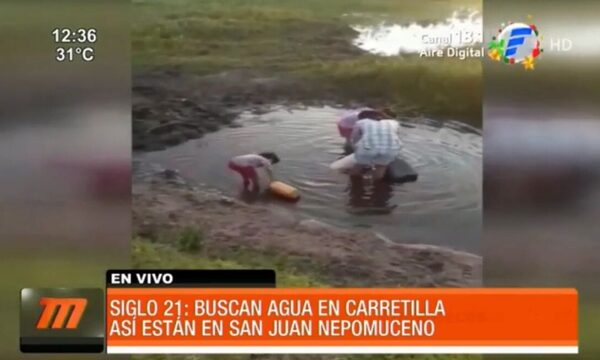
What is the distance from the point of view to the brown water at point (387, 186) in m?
2.10

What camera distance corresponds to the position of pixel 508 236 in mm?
2107

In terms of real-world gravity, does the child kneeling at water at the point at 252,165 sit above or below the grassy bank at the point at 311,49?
below

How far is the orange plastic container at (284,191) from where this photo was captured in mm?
2105

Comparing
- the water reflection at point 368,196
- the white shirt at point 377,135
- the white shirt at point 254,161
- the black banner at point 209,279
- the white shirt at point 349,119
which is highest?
the white shirt at point 349,119

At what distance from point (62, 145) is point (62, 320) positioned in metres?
0.55

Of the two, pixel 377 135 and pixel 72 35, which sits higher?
pixel 72 35

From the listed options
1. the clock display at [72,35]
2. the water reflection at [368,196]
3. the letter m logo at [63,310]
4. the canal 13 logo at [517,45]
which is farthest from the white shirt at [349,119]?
the letter m logo at [63,310]

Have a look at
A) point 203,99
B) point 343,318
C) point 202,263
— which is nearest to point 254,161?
point 203,99

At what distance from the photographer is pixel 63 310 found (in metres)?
2.11

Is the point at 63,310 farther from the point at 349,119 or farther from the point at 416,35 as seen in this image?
the point at 416,35

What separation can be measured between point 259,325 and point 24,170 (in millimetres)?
874

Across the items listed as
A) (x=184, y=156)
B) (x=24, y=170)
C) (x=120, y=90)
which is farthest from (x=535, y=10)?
(x=24, y=170)

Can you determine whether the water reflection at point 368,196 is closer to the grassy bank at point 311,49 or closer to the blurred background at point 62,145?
the grassy bank at point 311,49

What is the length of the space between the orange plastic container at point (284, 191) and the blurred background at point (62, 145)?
17.9 inches
